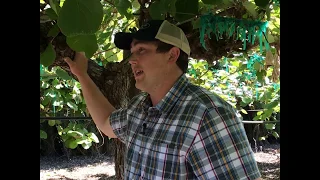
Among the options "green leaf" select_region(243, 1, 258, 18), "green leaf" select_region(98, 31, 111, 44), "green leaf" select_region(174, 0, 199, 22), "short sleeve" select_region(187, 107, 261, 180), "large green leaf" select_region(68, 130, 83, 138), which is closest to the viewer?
"short sleeve" select_region(187, 107, 261, 180)

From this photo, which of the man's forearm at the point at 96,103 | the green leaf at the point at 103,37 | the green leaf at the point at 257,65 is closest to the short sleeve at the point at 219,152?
the man's forearm at the point at 96,103

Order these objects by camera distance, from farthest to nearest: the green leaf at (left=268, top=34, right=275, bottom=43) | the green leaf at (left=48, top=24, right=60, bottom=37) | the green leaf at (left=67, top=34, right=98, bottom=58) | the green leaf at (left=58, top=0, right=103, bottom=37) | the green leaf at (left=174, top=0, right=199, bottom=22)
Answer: the green leaf at (left=268, top=34, right=275, bottom=43) < the green leaf at (left=174, top=0, right=199, bottom=22) < the green leaf at (left=48, top=24, right=60, bottom=37) < the green leaf at (left=67, top=34, right=98, bottom=58) < the green leaf at (left=58, top=0, right=103, bottom=37)

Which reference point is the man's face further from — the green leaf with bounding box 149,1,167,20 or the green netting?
the green netting

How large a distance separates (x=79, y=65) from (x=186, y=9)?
540 mm

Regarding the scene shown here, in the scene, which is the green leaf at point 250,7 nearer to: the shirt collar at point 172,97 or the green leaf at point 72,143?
the shirt collar at point 172,97

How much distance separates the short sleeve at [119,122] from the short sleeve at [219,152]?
0.49 metres

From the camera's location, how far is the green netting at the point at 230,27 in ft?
5.85

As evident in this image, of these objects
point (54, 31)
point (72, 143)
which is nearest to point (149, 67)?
point (54, 31)

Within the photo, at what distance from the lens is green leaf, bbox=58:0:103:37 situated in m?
0.76

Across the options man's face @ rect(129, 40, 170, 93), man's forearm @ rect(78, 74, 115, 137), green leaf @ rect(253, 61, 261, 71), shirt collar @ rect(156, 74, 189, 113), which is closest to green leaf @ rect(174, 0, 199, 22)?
man's face @ rect(129, 40, 170, 93)

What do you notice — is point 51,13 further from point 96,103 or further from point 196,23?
point 196,23

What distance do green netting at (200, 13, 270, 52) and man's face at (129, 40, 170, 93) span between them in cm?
42
